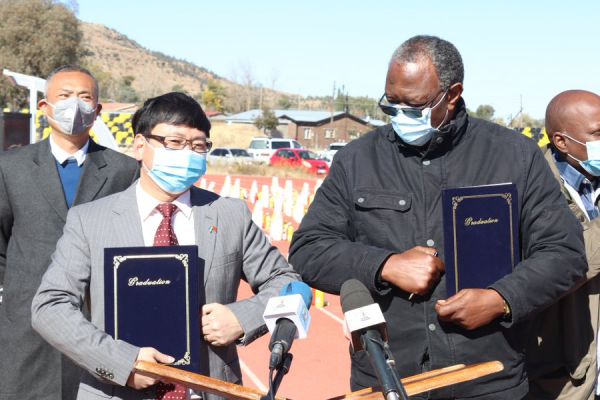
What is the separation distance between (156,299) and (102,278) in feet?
0.94

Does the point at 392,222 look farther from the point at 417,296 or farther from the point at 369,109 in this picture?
the point at 369,109

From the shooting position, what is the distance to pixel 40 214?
4.11 m

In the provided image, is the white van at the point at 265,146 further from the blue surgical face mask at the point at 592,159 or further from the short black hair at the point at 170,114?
the short black hair at the point at 170,114

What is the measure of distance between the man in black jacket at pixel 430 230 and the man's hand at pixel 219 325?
1.63 ft

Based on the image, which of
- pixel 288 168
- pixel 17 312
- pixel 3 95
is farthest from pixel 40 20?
pixel 17 312

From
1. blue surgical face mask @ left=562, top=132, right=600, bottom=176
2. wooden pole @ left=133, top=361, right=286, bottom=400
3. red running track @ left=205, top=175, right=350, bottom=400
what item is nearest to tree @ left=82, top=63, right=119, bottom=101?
red running track @ left=205, top=175, right=350, bottom=400

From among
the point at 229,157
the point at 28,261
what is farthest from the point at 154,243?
the point at 229,157

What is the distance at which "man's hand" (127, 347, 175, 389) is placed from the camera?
273 centimetres

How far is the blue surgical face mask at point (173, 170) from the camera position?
3076 mm

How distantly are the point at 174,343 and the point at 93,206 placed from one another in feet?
2.25

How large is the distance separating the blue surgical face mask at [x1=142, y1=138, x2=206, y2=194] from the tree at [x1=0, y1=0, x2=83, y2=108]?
169 ft

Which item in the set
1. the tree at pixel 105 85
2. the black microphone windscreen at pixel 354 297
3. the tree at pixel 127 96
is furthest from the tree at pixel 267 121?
the black microphone windscreen at pixel 354 297

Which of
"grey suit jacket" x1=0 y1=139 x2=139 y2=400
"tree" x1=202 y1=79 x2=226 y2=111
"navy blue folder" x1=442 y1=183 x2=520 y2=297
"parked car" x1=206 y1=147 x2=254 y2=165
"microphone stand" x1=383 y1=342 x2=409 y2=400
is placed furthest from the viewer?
"tree" x1=202 y1=79 x2=226 y2=111

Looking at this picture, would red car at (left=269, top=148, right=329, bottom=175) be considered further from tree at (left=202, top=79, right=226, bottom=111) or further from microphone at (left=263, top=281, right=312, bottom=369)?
tree at (left=202, top=79, right=226, bottom=111)
